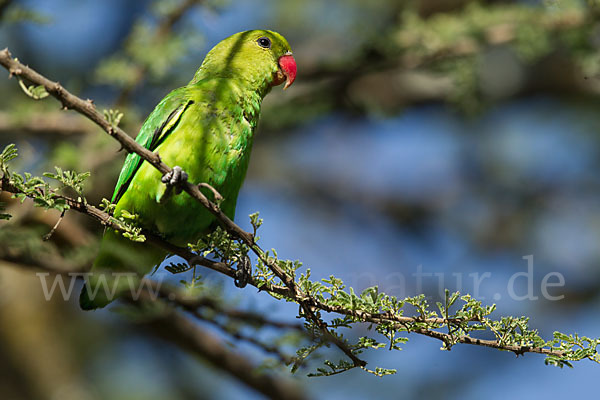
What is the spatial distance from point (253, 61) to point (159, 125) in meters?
0.83

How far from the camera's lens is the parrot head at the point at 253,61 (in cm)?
354

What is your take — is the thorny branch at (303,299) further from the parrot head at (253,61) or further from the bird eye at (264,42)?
the bird eye at (264,42)

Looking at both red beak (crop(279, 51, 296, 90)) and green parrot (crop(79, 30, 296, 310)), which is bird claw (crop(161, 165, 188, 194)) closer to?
green parrot (crop(79, 30, 296, 310))

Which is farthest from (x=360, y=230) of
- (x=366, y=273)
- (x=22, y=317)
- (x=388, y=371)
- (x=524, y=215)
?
(x=388, y=371)

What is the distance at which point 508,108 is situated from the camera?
8219 mm

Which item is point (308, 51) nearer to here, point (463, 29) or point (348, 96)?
point (348, 96)

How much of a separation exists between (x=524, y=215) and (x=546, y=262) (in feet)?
2.37

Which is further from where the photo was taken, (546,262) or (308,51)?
(546,262)

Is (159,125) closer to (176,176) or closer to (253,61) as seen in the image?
(253,61)

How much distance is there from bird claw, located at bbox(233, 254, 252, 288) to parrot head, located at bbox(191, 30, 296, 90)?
4.20 ft

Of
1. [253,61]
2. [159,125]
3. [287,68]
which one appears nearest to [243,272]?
[159,125]

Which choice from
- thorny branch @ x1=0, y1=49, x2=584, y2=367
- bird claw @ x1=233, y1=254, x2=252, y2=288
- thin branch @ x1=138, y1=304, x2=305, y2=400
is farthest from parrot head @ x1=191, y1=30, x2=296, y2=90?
thin branch @ x1=138, y1=304, x2=305, y2=400

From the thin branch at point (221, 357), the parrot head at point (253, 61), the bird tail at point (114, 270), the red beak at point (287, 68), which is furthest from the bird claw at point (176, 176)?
the thin branch at point (221, 357)

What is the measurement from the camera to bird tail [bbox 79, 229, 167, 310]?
3.12 meters
